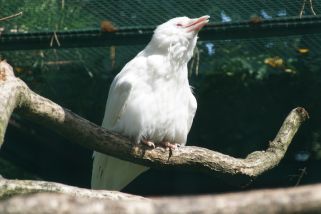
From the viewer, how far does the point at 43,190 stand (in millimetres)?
3422

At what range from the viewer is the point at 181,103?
5.53 meters

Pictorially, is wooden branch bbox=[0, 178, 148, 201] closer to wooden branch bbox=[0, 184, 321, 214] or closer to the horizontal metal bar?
wooden branch bbox=[0, 184, 321, 214]

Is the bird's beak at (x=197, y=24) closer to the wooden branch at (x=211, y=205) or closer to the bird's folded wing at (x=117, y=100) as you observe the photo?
the bird's folded wing at (x=117, y=100)

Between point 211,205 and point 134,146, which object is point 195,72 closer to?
point 134,146

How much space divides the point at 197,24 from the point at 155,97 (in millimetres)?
684

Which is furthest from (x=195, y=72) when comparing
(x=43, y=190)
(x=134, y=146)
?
(x=43, y=190)

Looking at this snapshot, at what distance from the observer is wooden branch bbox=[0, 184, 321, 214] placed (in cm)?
156

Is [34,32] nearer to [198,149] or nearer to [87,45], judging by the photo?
[87,45]

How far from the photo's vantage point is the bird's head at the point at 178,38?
564 centimetres

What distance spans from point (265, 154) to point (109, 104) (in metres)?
1.33

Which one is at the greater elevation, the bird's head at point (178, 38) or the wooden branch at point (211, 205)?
the wooden branch at point (211, 205)

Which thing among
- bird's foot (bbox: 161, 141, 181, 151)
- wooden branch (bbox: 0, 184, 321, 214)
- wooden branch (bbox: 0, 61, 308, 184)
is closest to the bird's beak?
bird's foot (bbox: 161, 141, 181, 151)

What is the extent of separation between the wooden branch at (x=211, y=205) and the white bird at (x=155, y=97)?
11.1 feet

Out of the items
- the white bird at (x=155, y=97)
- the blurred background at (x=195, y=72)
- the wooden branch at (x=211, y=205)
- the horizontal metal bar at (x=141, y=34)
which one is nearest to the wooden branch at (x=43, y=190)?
the white bird at (x=155, y=97)
